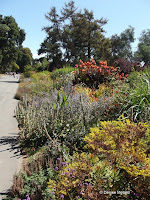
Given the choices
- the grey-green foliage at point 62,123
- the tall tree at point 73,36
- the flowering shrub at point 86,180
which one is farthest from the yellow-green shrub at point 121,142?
the tall tree at point 73,36

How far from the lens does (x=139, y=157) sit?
7.30 ft

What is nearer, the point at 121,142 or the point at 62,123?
the point at 121,142

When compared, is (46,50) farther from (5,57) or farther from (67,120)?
(67,120)

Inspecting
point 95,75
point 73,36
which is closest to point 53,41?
point 73,36

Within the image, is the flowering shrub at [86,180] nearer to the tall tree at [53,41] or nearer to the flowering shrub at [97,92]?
the flowering shrub at [97,92]

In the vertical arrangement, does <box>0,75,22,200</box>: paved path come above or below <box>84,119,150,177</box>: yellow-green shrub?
below

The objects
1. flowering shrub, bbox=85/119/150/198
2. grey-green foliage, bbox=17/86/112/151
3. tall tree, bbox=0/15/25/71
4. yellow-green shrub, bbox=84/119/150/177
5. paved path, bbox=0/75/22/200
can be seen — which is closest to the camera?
flowering shrub, bbox=85/119/150/198

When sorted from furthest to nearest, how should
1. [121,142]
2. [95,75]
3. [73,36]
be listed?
[73,36], [95,75], [121,142]

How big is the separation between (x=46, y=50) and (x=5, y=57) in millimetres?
17937

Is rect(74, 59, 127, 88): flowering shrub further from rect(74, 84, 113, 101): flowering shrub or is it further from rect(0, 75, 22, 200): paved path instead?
rect(0, 75, 22, 200): paved path

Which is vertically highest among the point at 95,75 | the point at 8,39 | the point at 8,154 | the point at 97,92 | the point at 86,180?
the point at 8,39

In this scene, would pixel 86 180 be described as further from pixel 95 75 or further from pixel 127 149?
pixel 95 75

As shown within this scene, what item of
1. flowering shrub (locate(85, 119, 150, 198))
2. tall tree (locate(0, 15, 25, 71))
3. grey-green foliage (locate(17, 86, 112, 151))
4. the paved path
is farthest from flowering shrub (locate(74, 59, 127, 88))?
tall tree (locate(0, 15, 25, 71))

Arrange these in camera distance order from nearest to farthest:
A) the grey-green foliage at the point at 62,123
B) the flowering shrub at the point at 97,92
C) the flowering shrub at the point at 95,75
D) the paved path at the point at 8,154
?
the paved path at the point at 8,154
the grey-green foliage at the point at 62,123
the flowering shrub at the point at 97,92
the flowering shrub at the point at 95,75
